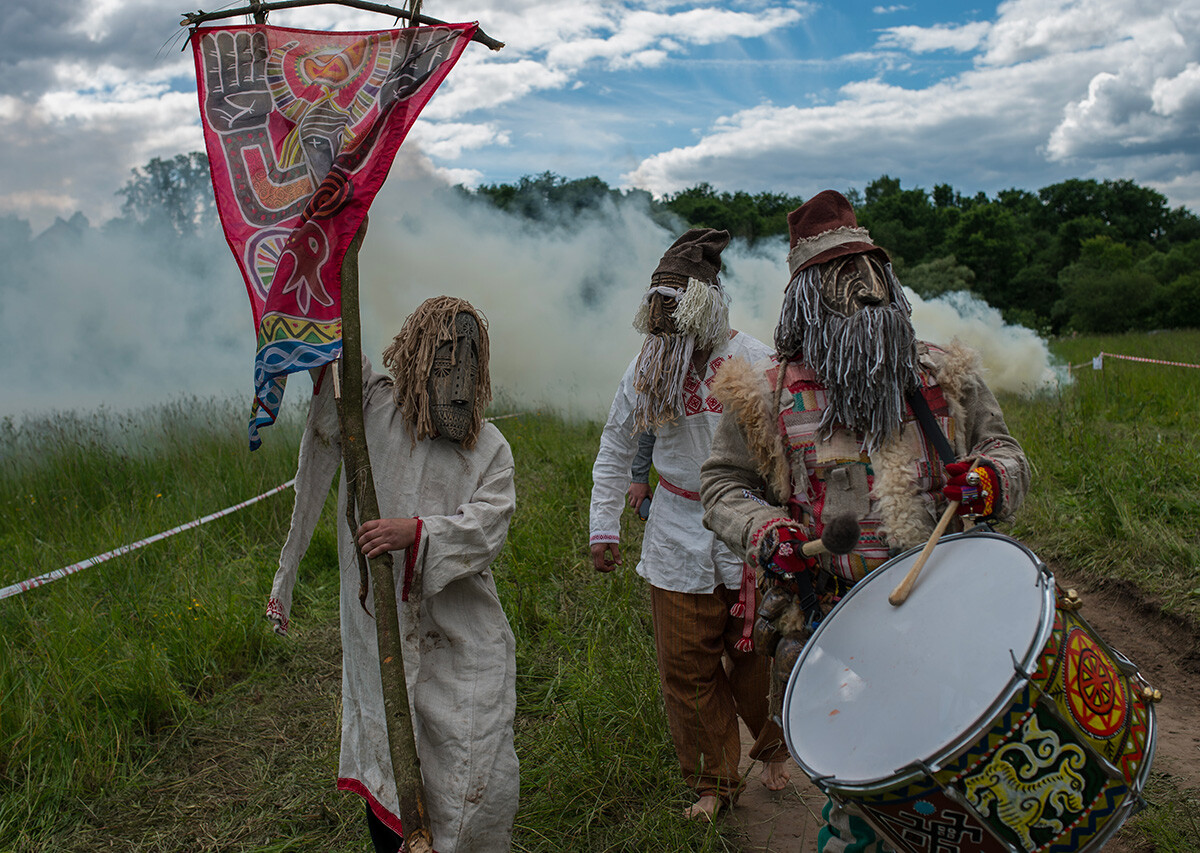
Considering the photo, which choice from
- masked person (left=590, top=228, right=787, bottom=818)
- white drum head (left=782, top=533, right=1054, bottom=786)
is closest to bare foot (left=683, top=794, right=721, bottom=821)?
masked person (left=590, top=228, right=787, bottom=818)

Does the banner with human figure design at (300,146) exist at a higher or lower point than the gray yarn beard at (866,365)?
higher

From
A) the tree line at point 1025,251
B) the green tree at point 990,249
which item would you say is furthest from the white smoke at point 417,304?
the green tree at point 990,249

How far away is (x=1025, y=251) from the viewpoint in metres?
43.7

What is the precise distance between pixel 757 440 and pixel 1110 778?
1.16 metres

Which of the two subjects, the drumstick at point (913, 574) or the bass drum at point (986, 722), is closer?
the bass drum at point (986, 722)

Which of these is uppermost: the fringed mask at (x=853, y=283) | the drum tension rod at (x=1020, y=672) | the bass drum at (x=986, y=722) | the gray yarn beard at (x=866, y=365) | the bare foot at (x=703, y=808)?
the fringed mask at (x=853, y=283)

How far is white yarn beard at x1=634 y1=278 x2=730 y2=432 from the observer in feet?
11.0

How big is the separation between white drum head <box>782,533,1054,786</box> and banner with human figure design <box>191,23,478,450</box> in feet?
4.83

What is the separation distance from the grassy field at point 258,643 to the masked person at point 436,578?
2.15 ft

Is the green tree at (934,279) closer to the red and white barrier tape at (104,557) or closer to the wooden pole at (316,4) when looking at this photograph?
the red and white barrier tape at (104,557)

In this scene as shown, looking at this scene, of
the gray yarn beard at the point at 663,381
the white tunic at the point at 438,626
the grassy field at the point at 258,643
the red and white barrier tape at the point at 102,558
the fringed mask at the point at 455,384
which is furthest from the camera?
the red and white barrier tape at the point at 102,558

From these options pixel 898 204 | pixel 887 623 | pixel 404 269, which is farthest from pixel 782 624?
pixel 898 204

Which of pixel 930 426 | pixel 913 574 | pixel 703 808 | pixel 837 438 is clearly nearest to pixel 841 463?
pixel 837 438

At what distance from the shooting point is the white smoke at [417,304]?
37.9ft
